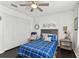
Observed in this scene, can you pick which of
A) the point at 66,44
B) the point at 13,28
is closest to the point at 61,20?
the point at 66,44

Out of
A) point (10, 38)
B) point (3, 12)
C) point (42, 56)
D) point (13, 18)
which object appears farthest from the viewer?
point (13, 18)

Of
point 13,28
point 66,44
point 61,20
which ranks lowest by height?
point 66,44

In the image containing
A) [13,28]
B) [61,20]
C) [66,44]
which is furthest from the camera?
[61,20]

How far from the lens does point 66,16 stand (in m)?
6.30

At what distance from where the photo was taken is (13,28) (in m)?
5.52

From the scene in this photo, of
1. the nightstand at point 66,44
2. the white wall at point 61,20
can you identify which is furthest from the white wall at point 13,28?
the nightstand at point 66,44

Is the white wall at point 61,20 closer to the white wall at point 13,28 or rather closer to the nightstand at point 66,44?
the nightstand at point 66,44

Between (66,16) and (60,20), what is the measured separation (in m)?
0.50

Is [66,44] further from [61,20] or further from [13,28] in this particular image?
[13,28]

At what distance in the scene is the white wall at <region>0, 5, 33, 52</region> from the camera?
4648 millimetres

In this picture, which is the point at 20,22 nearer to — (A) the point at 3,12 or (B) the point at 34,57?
(A) the point at 3,12

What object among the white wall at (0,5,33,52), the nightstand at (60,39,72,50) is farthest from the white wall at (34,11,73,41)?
the white wall at (0,5,33,52)

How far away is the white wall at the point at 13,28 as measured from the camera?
15.3 feet

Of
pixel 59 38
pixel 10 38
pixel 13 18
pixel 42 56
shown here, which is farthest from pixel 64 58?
pixel 13 18
